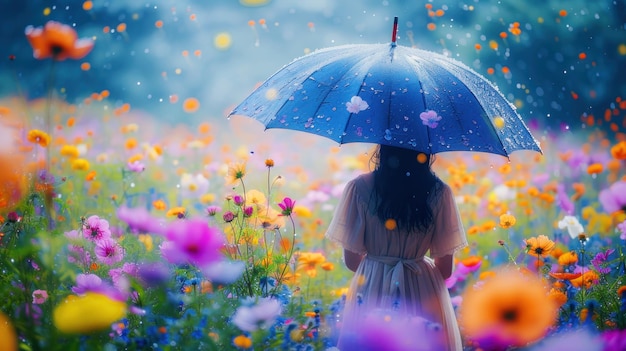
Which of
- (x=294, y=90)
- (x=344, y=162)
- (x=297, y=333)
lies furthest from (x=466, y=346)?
(x=344, y=162)

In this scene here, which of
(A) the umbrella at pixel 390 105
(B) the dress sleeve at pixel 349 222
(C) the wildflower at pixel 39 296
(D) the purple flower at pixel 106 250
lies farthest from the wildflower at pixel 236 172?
(C) the wildflower at pixel 39 296

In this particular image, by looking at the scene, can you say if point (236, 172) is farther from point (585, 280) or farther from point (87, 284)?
point (585, 280)

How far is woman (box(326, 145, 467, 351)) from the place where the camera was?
202 cm

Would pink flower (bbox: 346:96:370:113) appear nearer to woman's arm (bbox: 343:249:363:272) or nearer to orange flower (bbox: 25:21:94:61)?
woman's arm (bbox: 343:249:363:272)

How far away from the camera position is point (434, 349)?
1.96 m

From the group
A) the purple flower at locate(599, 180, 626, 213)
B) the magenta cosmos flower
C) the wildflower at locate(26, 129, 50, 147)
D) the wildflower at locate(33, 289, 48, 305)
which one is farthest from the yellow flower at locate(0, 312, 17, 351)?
the purple flower at locate(599, 180, 626, 213)

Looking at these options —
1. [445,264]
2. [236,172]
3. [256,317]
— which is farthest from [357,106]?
[256,317]

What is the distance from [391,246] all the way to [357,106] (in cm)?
51

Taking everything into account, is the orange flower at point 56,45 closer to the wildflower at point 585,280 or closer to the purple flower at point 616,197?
the purple flower at point 616,197

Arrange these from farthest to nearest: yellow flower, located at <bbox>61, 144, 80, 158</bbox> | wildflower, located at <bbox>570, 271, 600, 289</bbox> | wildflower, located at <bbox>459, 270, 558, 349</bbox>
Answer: yellow flower, located at <bbox>61, 144, 80, 158</bbox>
wildflower, located at <bbox>570, 271, 600, 289</bbox>
wildflower, located at <bbox>459, 270, 558, 349</bbox>

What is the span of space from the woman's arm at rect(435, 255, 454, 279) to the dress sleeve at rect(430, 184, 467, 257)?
1.6 inches

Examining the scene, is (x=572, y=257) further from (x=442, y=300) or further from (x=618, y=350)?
(x=618, y=350)

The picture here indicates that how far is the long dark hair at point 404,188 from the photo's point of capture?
6.59 ft

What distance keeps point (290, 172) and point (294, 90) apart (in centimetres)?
280
